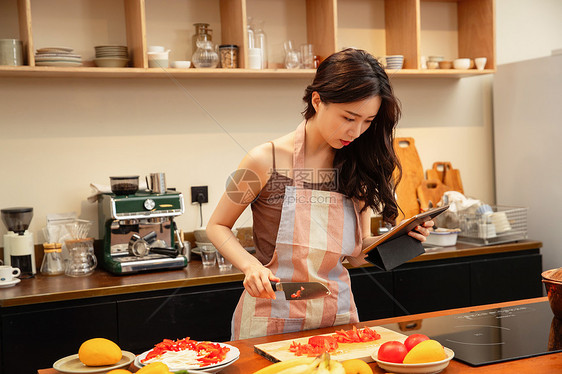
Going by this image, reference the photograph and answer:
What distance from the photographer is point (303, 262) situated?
1954mm

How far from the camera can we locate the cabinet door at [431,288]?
316 cm

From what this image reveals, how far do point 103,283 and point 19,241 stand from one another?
0.48m

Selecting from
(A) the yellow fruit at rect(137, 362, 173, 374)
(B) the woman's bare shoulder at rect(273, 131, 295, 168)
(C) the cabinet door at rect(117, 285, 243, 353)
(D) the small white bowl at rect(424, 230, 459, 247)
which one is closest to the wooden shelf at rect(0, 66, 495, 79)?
(D) the small white bowl at rect(424, 230, 459, 247)

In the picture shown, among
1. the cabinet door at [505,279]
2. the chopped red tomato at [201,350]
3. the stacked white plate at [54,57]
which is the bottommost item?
the cabinet door at [505,279]

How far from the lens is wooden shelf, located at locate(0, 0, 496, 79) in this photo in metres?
2.95

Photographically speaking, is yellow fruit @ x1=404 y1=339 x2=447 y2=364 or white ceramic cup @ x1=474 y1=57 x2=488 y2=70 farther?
white ceramic cup @ x1=474 y1=57 x2=488 y2=70

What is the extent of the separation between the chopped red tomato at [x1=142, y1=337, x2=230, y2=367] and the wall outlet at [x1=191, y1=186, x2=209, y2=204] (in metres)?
1.89

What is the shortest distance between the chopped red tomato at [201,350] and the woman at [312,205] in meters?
0.39

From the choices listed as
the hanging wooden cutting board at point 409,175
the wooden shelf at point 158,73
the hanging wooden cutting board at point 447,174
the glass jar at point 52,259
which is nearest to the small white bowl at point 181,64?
the wooden shelf at point 158,73

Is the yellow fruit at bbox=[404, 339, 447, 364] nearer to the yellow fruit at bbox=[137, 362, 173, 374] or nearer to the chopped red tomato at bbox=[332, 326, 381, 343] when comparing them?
the chopped red tomato at bbox=[332, 326, 381, 343]

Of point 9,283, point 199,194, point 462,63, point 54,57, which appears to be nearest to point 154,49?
point 54,57

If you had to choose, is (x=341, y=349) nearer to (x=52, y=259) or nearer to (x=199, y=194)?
(x=52, y=259)

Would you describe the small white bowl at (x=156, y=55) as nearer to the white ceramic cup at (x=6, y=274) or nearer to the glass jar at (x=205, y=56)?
the glass jar at (x=205, y=56)

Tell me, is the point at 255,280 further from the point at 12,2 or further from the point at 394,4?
the point at 394,4
